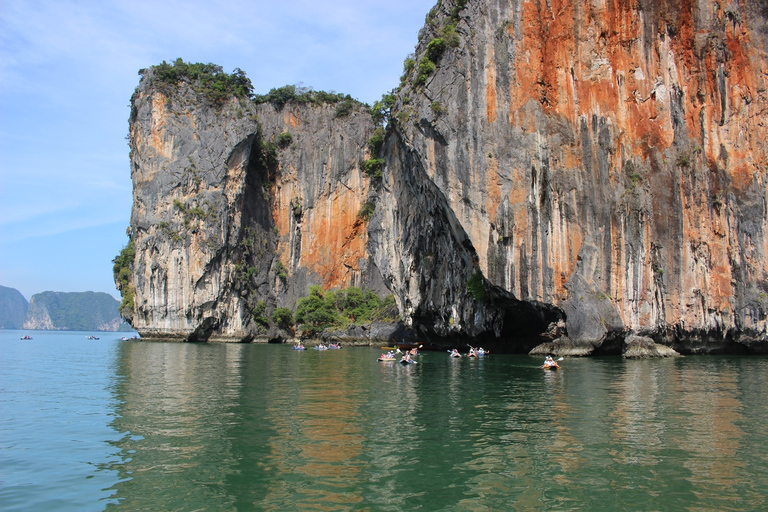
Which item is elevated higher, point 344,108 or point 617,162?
point 344,108

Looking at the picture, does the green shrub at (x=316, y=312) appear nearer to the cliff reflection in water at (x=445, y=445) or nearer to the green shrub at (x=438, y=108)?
the green shrub at (x=438, y=108)

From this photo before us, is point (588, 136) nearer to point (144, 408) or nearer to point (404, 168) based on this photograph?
point (404, 168)

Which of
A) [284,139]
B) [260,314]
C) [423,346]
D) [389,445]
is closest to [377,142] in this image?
[284,139]

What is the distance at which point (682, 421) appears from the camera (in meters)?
15.7

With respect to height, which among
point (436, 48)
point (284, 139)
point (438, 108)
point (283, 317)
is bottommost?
point (283, 317)

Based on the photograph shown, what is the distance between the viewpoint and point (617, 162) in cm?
4016

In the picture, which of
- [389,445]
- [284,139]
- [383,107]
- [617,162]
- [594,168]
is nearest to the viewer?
[389,445]

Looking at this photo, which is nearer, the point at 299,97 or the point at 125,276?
the point at 125,276

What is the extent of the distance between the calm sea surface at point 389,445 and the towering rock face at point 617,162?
49.4ft

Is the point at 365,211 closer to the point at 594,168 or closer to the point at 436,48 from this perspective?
the point at 436,48

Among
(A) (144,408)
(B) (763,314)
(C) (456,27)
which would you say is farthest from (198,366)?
(B) (763,314)

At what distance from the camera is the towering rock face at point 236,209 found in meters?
71.7

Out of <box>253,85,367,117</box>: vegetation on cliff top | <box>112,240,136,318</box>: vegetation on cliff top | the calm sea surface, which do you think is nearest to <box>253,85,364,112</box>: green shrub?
<box>253,85,367,117</box>: vegetation on cliff top

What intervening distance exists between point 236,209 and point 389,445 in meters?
68.3
